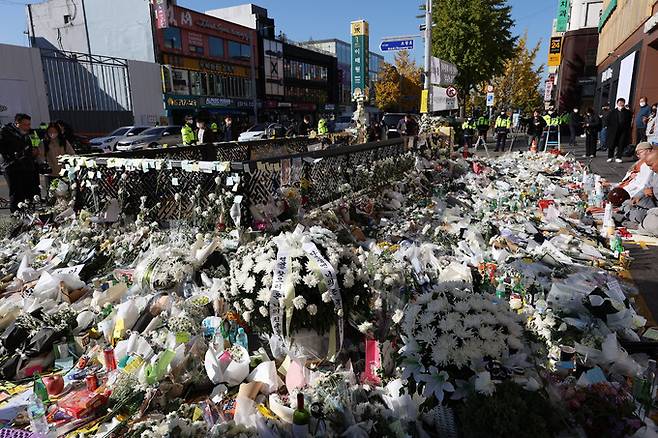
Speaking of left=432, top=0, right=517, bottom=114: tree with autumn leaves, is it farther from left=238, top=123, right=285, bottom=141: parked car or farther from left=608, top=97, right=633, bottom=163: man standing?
left=608, top=97, right=633, bottom=163: man standing

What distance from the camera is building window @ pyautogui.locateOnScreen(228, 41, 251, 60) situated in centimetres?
4053

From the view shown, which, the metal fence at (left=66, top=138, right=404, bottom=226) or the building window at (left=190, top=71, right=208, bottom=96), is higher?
the building window at (left=190, top=71, right=208, bottom=96)

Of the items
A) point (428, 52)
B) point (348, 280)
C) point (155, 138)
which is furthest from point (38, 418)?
point (155, 138)

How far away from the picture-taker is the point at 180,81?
34438 mm

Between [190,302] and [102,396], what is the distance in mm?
1068

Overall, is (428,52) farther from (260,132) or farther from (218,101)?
(218,101)

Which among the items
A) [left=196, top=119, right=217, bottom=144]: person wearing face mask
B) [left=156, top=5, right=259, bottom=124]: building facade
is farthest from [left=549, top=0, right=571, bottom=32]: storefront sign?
[left=196, top=119, right=217, bottom=144]: person wearing face mask

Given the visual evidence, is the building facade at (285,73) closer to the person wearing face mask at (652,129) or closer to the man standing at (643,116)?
the man standing at (643,116)

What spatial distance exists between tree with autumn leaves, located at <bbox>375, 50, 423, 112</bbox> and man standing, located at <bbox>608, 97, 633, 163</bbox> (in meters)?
41.5

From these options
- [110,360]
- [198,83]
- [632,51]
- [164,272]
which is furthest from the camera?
[198,83]

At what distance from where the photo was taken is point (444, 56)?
24.3 m

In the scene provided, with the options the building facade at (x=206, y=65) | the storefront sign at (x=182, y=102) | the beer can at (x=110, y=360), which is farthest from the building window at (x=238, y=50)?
the beer can at (x=110, y=360)

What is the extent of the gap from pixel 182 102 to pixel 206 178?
31.4m

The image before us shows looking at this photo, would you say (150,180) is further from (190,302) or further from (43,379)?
(43,379)
